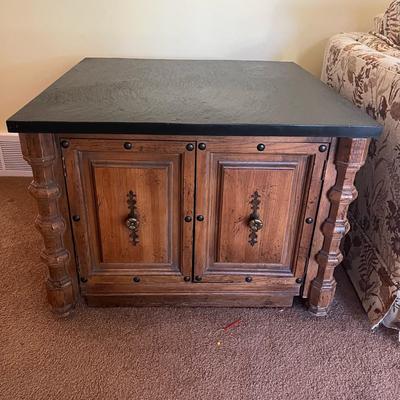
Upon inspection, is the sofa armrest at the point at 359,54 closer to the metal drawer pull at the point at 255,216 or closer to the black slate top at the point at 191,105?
the black slate top at the point at 191,105

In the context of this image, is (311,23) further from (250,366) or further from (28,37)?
(250,366)

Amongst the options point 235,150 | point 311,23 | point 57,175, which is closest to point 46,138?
point 57,175

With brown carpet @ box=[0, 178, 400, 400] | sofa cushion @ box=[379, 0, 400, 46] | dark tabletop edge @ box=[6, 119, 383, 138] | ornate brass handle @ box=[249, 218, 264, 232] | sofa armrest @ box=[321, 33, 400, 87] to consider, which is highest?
sofa cushion @ box=[379, 0, 400, 46]

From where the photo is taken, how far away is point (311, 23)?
158cm

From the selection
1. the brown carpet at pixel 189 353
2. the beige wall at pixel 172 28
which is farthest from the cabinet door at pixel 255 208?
the beige wall at pixel 172 28

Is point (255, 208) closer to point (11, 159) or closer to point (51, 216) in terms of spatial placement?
point (51, 216)

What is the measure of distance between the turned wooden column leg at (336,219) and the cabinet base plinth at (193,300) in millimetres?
97

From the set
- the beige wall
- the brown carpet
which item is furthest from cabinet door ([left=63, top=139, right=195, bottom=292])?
the beige wall

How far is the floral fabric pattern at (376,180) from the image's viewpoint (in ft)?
3.52

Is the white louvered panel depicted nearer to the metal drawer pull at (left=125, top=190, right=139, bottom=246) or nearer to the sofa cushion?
the metal drawer pull at (left=125, top=190, right=139, bottom=246)

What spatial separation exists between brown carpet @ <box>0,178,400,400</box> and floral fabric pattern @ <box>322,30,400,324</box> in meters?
0.11

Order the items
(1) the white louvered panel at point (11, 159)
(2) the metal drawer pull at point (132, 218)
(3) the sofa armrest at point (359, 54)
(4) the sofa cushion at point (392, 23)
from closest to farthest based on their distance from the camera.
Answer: (2) the metal drawer pull at point (132, 218) < (3) the sofa armrest at point (359, 54) < (4) the sofa cushion at point (392, 23) < (1) the white louvered panel at point (11, 159)

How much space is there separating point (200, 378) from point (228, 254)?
1.10ft

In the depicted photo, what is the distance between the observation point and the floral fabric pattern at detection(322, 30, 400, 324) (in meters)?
1.07
